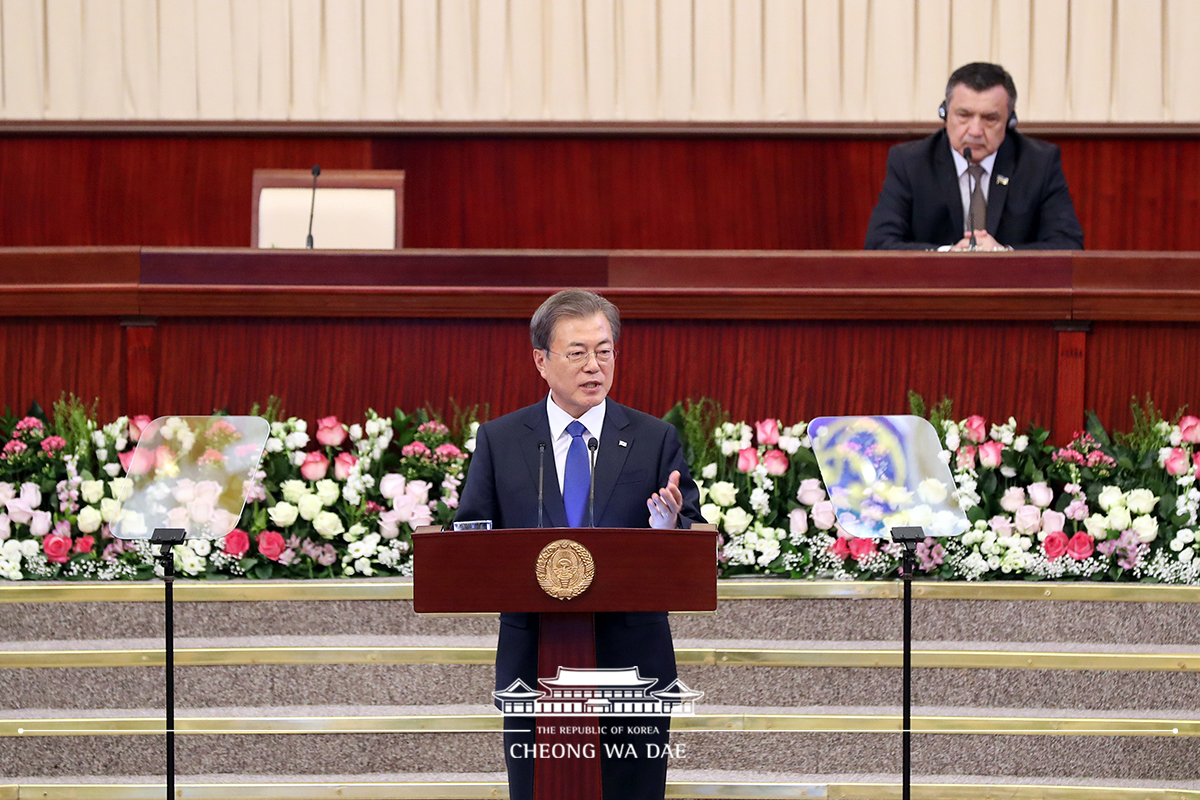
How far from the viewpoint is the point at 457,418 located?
11.5 ft

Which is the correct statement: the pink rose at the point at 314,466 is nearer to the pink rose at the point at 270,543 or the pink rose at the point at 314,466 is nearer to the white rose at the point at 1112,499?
the pink rose at the point at 270,543

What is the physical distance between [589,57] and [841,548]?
3419mm

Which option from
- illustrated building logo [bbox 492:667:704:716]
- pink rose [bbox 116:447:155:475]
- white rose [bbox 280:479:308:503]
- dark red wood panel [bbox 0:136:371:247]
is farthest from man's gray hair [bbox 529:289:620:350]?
dark red wood panel [bbox 0:136:371:247]

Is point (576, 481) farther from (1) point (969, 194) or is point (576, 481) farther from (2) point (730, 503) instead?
(1) point (969, 194)

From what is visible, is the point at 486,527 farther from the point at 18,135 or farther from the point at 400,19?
the point at 18,135

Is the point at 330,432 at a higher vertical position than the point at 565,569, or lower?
higher

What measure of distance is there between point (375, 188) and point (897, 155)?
1935 millimetres

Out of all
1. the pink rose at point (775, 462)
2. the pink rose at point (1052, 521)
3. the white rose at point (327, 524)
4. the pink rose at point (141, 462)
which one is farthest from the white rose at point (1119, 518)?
the pink rose at point (141, 462)

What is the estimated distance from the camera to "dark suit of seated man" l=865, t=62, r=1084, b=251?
3934 mm

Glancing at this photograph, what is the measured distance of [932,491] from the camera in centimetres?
262

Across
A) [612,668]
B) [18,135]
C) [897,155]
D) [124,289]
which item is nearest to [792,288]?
[897,155]

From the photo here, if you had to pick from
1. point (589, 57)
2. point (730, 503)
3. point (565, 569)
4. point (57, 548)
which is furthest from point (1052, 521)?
point (589, 57)

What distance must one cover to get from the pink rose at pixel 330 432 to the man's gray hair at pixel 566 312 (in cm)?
122

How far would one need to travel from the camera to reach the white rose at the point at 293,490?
10.7 feet
